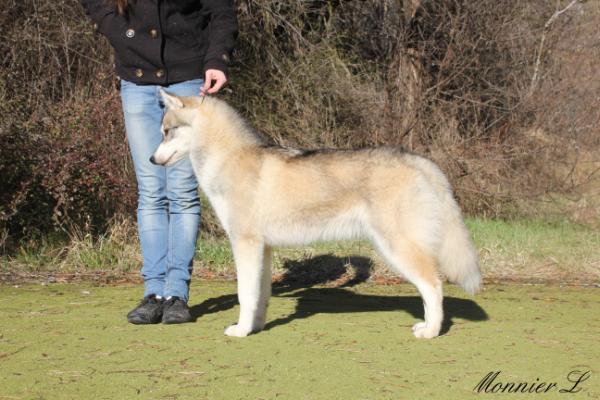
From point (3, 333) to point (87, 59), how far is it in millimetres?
5271

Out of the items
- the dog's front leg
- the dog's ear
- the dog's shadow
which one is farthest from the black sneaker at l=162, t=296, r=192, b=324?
the dog's ear

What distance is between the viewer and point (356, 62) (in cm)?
1080

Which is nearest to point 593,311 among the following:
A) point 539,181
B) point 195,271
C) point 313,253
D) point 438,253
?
point 438,253

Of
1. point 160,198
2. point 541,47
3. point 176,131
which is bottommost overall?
point 160,198

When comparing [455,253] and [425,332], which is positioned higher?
[455,253]

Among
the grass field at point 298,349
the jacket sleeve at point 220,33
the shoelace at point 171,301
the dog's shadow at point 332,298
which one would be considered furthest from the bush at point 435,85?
the shoelace at point 171,301

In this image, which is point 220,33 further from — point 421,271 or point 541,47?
point 541,47

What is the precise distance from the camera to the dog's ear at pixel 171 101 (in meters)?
4.98

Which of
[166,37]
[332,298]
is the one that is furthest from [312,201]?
[332,298]

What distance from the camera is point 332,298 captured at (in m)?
6.43

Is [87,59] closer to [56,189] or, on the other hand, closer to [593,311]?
[56,189]

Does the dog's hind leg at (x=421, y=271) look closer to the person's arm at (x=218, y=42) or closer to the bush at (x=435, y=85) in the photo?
the person's arm at (x=218, y=42)

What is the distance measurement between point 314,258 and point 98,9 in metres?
3.61

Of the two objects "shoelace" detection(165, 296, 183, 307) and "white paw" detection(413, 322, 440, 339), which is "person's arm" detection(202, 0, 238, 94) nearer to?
"shoelace" detection(165, 296, 183, 307)
